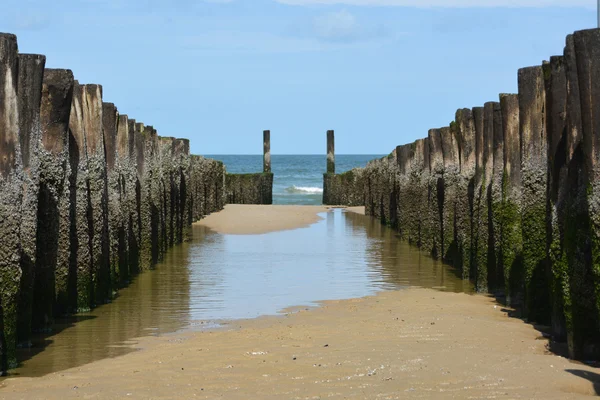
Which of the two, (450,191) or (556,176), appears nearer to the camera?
(556,176)

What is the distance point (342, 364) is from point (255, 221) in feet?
61.0

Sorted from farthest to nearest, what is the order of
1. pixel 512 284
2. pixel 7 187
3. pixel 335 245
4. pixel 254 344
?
pixel 335 245, pixel 512 284, pixel 254 344, pixel 7 187

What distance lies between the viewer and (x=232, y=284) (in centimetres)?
1239

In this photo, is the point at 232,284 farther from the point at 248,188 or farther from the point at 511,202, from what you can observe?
the point at 248,188

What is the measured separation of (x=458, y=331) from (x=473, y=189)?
16.6ft

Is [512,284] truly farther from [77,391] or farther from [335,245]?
[335,245]

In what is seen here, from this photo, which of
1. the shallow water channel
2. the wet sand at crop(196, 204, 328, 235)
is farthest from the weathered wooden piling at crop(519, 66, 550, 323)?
the wet sand at crop(196, 204, 328, 235)

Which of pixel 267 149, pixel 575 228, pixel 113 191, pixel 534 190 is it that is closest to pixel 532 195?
pixel 534 190

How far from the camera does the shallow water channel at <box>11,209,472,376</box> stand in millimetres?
8484

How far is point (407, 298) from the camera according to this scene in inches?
422

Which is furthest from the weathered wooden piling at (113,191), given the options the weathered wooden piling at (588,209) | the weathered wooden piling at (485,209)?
A: the weathered wooden piling at (588,209)

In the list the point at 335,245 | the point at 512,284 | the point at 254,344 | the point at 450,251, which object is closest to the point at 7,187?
the point at 254,344

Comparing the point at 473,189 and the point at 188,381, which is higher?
the point at 473,189

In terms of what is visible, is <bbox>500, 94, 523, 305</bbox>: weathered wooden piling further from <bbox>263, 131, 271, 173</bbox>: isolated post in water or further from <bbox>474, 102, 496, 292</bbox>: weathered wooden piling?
<bbox>263, 131, 271, 173</bbox>: isolated post in water
